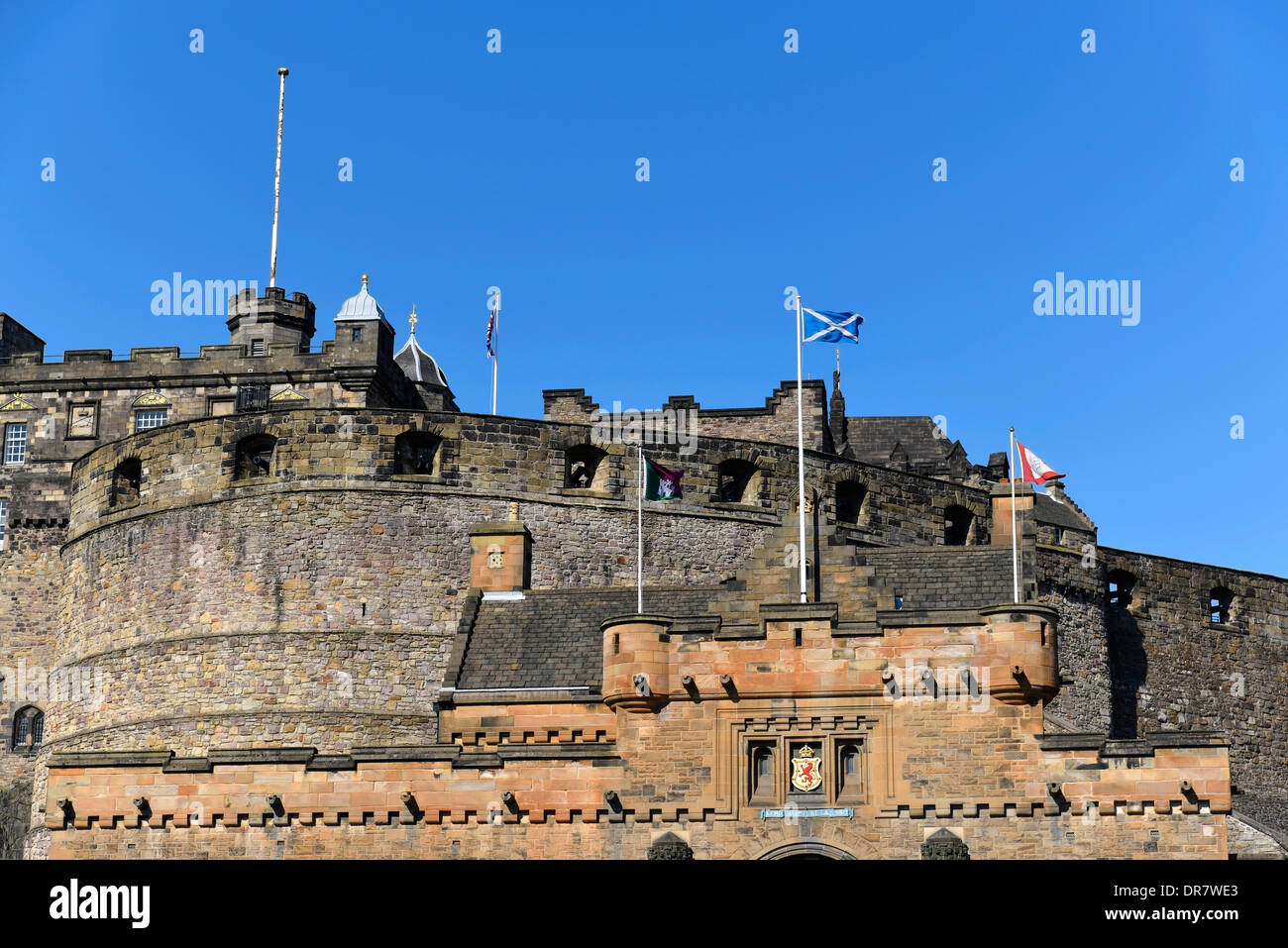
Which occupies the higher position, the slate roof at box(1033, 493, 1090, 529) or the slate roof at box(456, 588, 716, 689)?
the slate roof at box(1033, 493, 1090, 529)

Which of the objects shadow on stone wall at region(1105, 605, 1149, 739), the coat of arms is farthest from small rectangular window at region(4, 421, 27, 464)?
the coat of arms

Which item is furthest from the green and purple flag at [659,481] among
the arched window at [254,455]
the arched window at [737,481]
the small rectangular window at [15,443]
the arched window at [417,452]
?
the small rectangular window at [15,443]

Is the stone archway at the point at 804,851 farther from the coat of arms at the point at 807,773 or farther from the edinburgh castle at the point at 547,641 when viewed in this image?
the coat of arms at the point at 807,773

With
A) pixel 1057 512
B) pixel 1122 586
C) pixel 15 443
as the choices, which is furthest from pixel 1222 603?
pixel 15 443

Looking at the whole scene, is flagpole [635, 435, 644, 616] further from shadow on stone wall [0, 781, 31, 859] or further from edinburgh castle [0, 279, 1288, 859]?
shadow on stone wall [0, 781, 31, 859]

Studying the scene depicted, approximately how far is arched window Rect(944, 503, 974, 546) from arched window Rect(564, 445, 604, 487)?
8.22 meters

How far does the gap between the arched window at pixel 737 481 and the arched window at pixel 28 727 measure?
17.9 meters

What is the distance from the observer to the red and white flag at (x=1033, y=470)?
41.4 meters

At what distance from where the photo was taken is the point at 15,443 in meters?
60.6

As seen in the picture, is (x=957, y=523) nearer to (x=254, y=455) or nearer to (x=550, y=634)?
(x=550, y=634)

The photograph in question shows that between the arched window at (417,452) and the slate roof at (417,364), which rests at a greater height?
the slate roof at (417,364)

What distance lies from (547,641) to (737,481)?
10.7m

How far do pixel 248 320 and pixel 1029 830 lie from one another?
37903 mm

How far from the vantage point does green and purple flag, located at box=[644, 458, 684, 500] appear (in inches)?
1592
